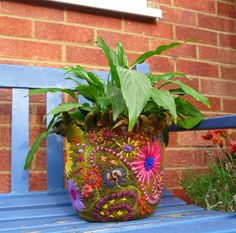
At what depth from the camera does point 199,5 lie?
69.4 inches

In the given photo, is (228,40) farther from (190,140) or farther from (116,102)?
(116,102)

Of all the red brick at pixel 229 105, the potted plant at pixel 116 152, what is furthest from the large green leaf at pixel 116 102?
the red brick at pixel 229 105

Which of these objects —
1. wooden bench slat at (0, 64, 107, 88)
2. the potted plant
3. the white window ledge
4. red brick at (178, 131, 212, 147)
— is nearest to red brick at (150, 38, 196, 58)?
the white window ledge

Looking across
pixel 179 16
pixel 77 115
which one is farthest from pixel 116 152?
pixel 179 16

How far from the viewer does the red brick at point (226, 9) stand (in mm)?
1819

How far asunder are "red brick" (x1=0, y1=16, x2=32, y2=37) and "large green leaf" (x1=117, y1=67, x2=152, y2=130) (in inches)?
26.0

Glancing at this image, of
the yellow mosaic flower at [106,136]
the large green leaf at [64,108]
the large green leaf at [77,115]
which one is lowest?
the yellow mosaic flower at [106,136]

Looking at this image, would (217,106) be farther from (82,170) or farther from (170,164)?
(82,170)

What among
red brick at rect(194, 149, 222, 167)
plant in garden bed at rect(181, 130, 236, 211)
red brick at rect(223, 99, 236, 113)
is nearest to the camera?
plant in garden bed at rect(181, 130, 236, 211)

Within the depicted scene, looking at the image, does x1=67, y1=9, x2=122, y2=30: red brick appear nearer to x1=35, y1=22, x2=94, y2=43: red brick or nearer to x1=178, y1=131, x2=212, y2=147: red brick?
x1=35, y1=22, x2=94, y2=43: red brick

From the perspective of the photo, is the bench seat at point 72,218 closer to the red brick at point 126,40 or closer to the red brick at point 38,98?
the red brick at point 38,98

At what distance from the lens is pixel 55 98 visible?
131 cm

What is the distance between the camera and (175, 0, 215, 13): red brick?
172 cm

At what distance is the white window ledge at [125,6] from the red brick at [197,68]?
0.80ft
